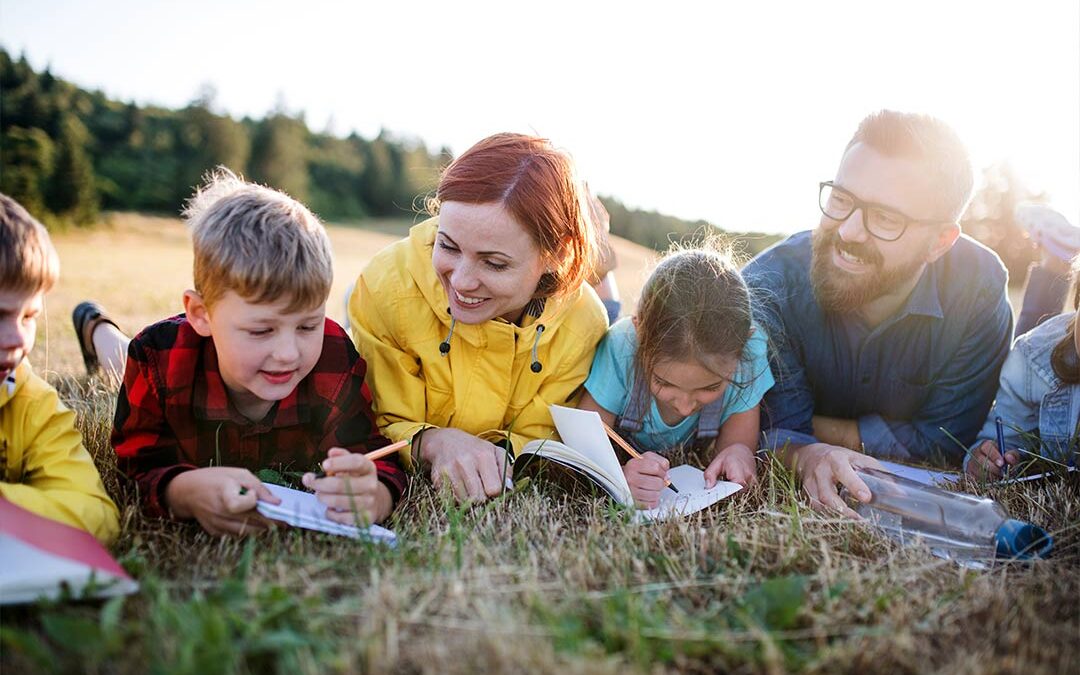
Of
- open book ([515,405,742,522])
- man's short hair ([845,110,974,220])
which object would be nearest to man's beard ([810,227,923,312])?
man's short hair ([845,110,974,220])

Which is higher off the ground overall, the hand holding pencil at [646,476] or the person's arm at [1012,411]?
the person's arm at [1012,411]

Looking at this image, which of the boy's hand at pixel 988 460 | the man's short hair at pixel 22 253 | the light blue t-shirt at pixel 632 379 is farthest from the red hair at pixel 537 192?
the boy's hand at pixel 988 460

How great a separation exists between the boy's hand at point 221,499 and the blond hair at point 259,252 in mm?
494

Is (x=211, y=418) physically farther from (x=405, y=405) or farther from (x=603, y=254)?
(x=603, y=254)

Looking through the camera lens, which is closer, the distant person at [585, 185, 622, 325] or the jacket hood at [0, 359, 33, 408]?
the jacket hood at [0, 359, 33, 408]

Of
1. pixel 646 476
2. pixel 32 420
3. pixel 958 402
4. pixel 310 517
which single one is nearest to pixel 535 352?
pixel 646 476

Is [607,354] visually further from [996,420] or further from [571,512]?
[996,420]

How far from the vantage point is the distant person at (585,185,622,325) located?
3252 millimetres

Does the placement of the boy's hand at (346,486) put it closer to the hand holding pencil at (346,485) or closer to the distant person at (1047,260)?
the hand holding pencil at (346,485)

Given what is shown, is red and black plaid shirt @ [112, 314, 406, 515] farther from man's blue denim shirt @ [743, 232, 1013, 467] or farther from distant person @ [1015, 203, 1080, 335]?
distant person @ [1015, 203, 1080, 335]

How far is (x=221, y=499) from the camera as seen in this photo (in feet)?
6.81

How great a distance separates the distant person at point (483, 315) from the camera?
2678mm

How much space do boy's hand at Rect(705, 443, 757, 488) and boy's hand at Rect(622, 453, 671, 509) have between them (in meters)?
0.22

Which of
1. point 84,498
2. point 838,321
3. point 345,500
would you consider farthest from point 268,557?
point 838,321
